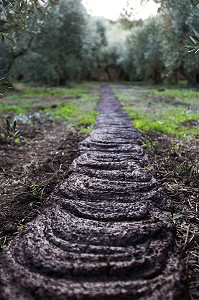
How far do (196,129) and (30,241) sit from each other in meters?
5.73

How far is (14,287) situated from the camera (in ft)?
5.91

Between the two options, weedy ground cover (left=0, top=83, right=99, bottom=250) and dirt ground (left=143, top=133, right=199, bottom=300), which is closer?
dirt ground (left=143, top=133, right=199, bottom=300)

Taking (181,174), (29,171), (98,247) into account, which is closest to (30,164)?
(29,171)

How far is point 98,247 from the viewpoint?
2.13 metres

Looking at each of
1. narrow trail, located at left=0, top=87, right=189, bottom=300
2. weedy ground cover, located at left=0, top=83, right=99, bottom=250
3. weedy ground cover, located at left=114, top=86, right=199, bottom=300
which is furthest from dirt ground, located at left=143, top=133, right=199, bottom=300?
weedy ground cover, located at left=0, top=83, right=99, bottom=250

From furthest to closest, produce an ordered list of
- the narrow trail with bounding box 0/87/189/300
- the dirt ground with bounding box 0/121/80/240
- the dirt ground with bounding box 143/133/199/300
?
the dirt ground with bounding box 0/121/80/240 → the dirt ground with bounding box 143/133/199/300 → the narrow trail with bounding box 0/87/189/300

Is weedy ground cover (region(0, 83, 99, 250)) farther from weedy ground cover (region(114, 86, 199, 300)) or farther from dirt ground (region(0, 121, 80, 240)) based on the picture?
weedy ground cover (region(114, 86, 199, 300))

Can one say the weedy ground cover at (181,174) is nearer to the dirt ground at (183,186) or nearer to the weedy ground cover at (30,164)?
the dirt ground at (183,186)

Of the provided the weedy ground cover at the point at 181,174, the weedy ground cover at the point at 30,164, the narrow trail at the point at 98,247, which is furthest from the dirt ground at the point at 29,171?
the weedy ground cover at the point at 181,174

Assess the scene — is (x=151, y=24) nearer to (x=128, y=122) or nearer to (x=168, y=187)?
(x=128, y=122)

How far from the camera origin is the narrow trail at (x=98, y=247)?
5.75ft

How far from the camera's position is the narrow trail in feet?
5.75

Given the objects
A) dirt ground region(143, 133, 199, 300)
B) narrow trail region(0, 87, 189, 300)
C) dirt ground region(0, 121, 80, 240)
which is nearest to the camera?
narrow trail region(0, 87, 189, 300)

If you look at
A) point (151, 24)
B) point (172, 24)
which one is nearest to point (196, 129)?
point (172, 24)
